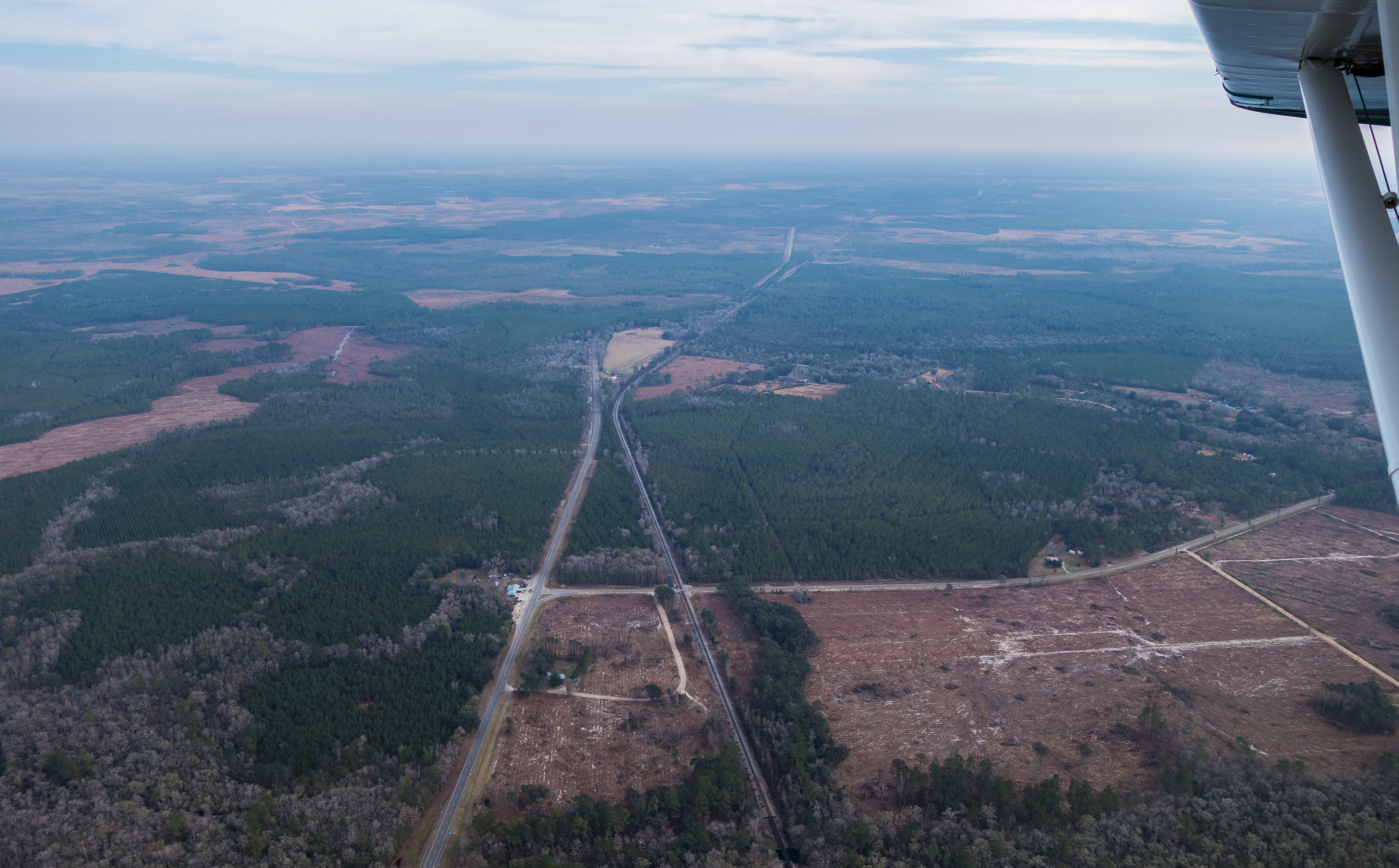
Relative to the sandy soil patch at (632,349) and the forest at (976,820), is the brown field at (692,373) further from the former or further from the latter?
the forest at (976,820)

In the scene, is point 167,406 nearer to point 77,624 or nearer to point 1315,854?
point 77,624

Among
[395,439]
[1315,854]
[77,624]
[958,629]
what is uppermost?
[395,439]

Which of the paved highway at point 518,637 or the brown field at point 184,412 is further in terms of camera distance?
the brown field at point 184,412

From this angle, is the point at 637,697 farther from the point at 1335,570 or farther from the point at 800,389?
the point at 800,389

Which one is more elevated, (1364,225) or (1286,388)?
(1364,225)

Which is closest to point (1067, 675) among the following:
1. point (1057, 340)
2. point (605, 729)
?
point (605, 729)

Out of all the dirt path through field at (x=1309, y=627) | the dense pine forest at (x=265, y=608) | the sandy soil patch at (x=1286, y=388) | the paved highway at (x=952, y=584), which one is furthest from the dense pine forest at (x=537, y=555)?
the dirt path through field at (x=1309, y=627)

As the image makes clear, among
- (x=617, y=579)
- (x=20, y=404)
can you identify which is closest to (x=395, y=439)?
(x=617, y=579)
